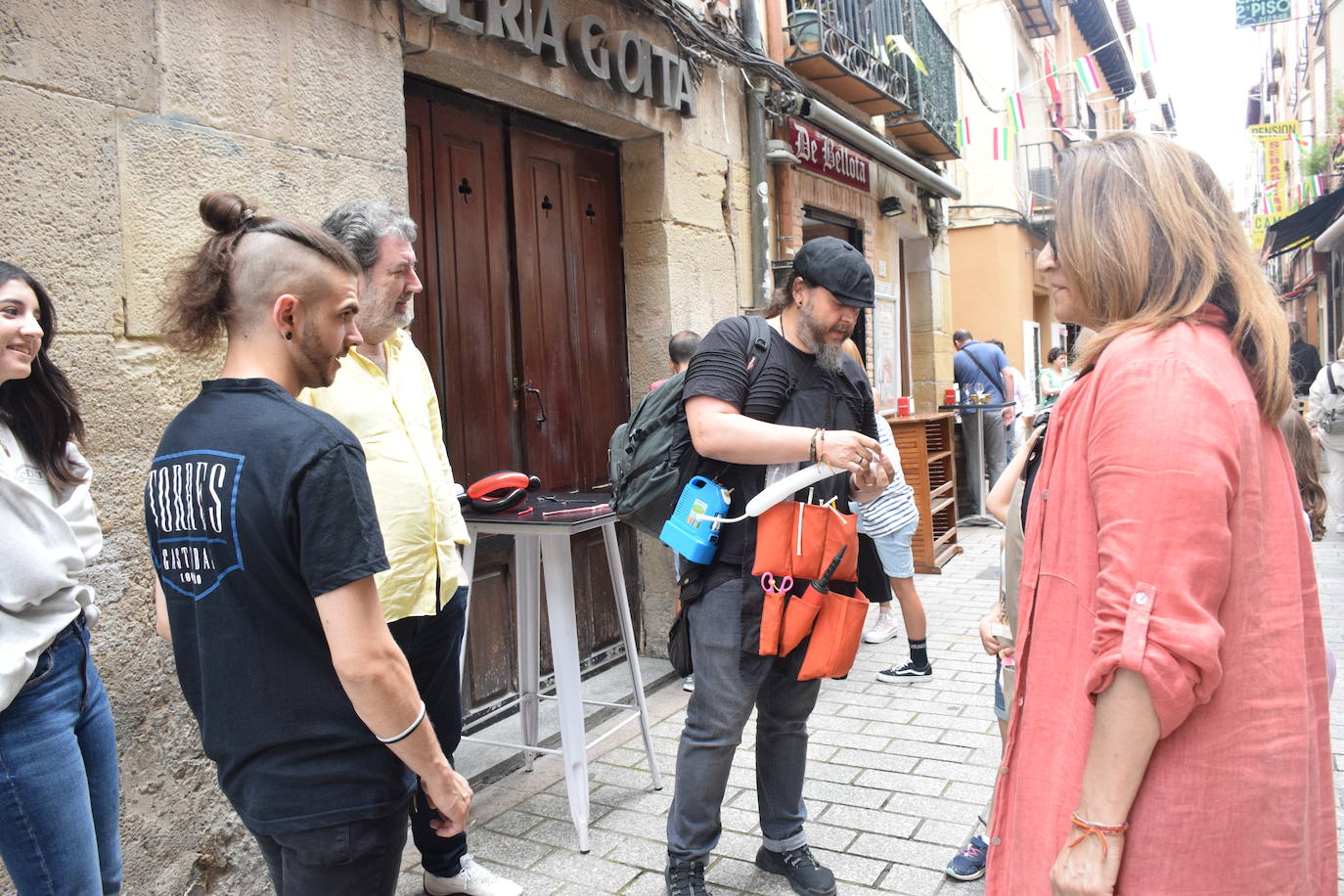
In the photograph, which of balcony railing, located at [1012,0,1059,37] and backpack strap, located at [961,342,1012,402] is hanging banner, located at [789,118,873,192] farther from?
balcony railing, located at [1012,0,1059,37]

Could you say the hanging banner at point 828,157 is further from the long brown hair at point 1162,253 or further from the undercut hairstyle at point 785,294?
the long brown hair at point 1162,253

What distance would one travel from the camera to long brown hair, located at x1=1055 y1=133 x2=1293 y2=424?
143 cm

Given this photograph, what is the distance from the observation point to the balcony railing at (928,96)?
29.2 ft

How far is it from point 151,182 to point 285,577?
1.92 m

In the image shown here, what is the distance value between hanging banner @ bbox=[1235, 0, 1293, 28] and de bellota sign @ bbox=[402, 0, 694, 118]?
1467 cm

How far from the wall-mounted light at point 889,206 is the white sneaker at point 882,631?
447 centimetres

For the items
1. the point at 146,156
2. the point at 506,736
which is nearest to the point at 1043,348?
the point at 506,736

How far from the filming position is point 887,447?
4.88 meters

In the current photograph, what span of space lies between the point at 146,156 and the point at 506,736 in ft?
8.97

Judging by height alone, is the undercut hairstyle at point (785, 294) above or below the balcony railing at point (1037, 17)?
below

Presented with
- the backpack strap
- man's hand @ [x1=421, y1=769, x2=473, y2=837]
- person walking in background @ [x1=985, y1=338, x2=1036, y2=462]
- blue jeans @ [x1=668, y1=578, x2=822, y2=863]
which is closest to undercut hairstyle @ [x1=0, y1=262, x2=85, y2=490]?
man's hand @ [x1=421, y1=769, x2=473, y2=837]

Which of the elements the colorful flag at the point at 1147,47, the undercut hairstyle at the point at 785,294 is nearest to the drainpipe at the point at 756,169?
the undercut hairstyle at the point at 785,294

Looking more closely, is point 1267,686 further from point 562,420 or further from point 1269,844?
point 562,420

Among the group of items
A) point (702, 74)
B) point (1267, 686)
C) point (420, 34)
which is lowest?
point (1267, 686)
